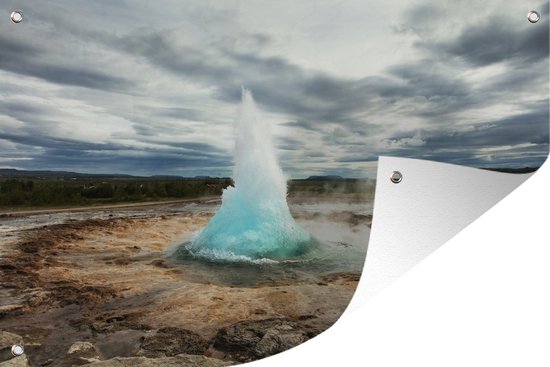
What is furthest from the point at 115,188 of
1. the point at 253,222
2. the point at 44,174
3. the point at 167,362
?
the point at 167,362

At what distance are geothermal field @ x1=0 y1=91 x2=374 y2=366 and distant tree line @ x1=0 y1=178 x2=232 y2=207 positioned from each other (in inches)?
2.2

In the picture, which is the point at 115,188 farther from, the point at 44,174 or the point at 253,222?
the point at 253,222

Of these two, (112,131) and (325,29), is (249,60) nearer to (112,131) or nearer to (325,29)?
(325,29)

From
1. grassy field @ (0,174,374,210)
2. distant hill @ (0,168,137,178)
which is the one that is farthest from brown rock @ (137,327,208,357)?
distant hill @ (0,168,137,178)

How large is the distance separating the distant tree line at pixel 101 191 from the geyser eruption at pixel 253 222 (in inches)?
4.4

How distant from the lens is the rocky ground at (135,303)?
87.4 inches

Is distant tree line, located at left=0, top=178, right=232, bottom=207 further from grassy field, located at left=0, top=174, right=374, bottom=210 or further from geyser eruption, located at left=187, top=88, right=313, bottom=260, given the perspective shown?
geyser eruption, located at left=187, top=88, right=313, bottom=260

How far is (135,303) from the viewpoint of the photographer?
90.4 inches

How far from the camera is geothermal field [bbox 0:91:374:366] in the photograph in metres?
2.23

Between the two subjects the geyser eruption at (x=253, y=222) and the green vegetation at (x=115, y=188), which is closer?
the green vegetation at (x=115, y=188)

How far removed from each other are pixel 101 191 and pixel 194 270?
1.89 feet

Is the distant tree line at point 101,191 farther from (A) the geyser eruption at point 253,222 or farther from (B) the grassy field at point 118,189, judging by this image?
(A) the geyser eruption at point 253,222

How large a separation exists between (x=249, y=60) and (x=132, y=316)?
1.29 meters

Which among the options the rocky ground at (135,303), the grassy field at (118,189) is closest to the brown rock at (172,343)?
the rocky ground at (135,303)
